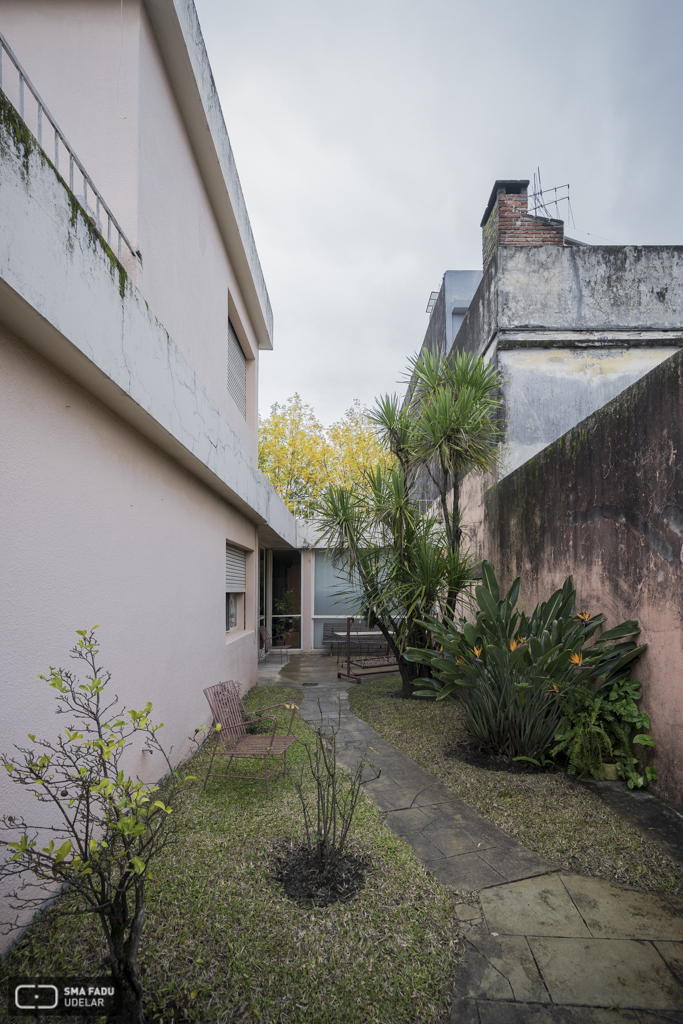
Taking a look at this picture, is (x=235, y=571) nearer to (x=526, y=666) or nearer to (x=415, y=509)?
(x=415, y=509)

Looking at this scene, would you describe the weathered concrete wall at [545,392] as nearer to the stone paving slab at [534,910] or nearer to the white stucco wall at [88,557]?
the white stucco wall at [88,557]

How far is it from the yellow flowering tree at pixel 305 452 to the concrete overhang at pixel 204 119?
12144mm

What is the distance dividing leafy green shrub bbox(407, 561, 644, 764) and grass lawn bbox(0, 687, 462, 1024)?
163cm

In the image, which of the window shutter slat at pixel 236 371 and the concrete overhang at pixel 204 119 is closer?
the concrete overhang at pixel 204 119

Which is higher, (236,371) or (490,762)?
(236,371)

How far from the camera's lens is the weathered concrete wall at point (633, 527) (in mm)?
3270

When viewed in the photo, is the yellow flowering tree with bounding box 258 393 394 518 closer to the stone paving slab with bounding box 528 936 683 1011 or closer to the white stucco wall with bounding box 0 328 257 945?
the white stucco wall with bounding box 0 328 257 945

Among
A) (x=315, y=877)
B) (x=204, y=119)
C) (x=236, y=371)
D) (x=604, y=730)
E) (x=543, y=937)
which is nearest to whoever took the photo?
(x=543, y=937)

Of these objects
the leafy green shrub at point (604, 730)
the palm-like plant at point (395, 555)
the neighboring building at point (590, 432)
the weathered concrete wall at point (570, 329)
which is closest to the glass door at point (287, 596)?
the palm-like plant at point (395, 555)

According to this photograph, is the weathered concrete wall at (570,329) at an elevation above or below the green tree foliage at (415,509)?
above

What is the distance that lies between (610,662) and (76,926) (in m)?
3.39

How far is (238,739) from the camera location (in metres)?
4.28

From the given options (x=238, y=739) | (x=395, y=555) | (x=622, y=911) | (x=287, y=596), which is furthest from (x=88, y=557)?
(x=287, y=596)

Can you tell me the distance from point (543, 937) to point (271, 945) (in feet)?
3.66
